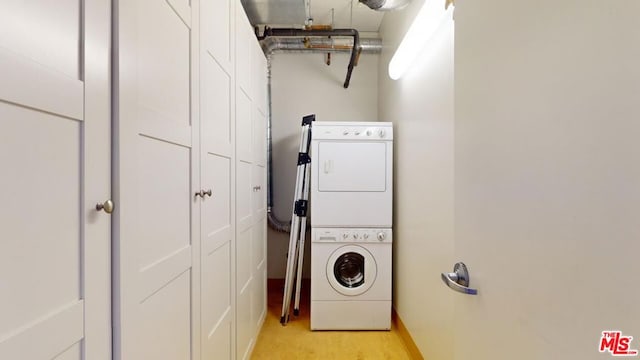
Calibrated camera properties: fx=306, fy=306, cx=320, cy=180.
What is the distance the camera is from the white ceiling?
8.73ft

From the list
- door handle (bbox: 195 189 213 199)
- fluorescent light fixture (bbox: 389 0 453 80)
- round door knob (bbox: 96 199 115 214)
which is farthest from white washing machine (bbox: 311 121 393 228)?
round door knob (bbox: 96 199 115 214)

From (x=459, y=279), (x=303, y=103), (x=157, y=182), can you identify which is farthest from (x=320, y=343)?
(x=303, y=103)

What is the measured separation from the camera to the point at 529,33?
61cm

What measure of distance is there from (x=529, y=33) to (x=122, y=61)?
2.99 ft

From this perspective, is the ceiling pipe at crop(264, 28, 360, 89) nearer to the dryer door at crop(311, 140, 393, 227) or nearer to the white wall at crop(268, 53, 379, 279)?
the white wall at crop(268, 53, 379, 279)

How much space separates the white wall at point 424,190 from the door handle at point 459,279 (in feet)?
2.41

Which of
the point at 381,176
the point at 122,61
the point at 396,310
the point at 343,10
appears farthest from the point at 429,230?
the point at 343,10

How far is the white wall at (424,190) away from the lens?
1626 mm

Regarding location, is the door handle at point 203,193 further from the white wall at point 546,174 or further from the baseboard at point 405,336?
the baseboard at point 405,336

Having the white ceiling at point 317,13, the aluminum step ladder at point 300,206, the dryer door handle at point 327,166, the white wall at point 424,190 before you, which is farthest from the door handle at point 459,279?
the white ceiling at point 317,13

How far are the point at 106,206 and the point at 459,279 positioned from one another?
92cm

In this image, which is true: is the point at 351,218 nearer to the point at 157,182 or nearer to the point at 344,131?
the point at 344,131

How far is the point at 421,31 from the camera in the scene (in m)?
1.76

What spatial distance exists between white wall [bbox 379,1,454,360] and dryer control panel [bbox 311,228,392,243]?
14 centimetres
